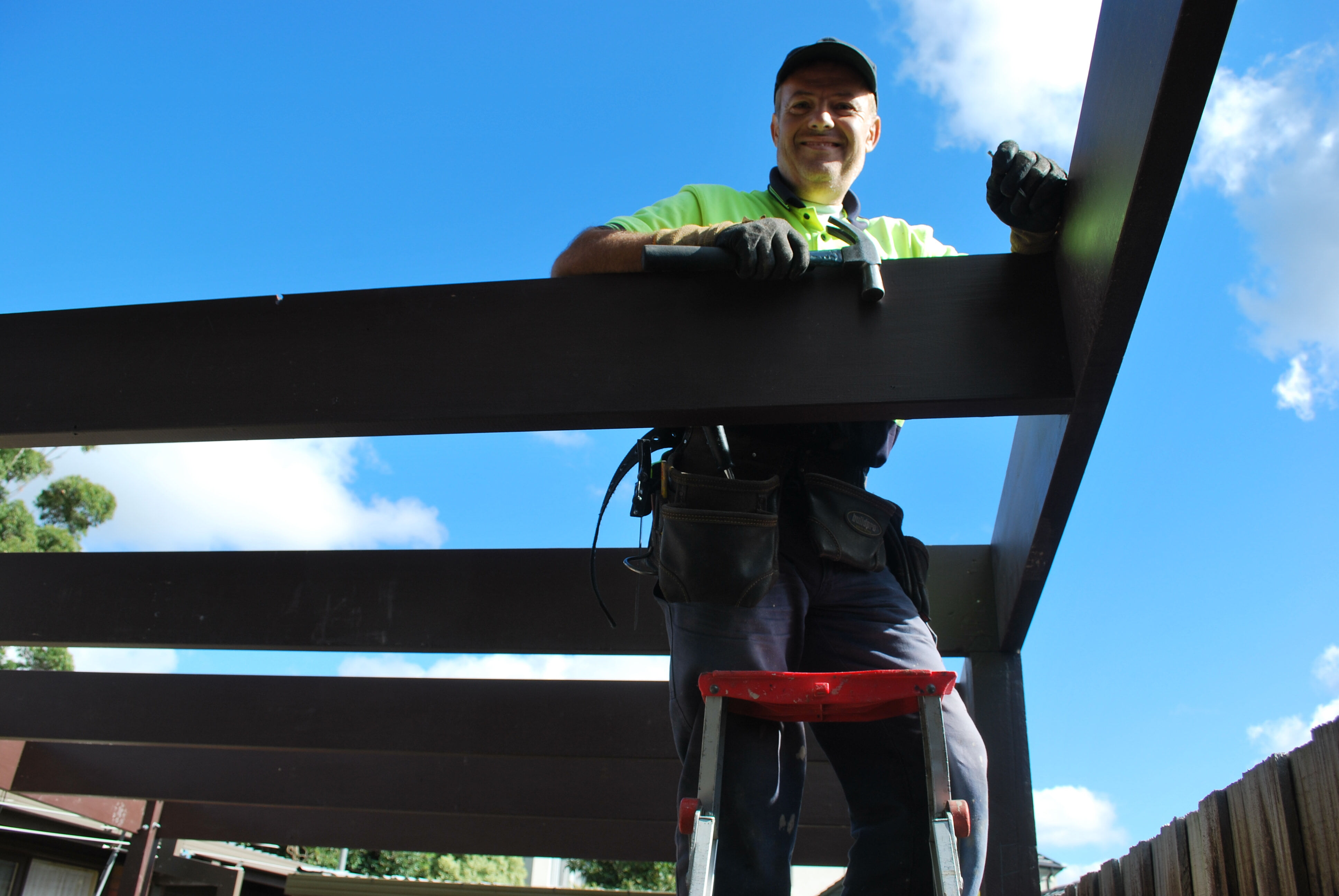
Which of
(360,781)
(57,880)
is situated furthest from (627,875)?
(360,781)

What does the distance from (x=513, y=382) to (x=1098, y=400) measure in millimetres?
1188

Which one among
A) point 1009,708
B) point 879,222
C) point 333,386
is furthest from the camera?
point 1009,708

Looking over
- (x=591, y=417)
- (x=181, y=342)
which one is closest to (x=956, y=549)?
(x=591, y=417)

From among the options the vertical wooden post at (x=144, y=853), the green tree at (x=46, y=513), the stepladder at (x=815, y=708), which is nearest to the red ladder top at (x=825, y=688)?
the stepladder at (x=815, y=708)

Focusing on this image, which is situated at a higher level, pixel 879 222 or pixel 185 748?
pixel 879 222

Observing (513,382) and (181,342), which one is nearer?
(513,382)

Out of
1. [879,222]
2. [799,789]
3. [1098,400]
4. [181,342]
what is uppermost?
[879,222]

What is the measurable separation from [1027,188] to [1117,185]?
0.41 metres

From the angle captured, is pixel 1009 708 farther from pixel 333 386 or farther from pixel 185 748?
pixel 185 748

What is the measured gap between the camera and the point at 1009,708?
301 cm

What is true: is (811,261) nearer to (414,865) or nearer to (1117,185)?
(1117,185)

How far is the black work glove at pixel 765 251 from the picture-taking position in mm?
1948

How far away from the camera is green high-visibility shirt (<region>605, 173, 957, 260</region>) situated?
249 centimetres

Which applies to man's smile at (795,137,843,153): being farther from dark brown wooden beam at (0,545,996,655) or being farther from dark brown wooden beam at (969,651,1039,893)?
dark brown wooden beam at (969,651,1039,893)
